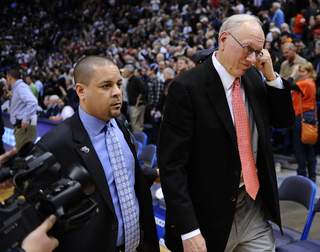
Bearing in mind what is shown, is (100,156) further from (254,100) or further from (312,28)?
(312,28)

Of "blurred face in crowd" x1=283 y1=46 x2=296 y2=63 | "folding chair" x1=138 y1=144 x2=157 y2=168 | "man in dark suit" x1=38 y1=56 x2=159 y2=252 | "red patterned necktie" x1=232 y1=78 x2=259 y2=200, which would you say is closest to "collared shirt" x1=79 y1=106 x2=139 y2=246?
"man in dark suit" x1=38 y1=56 x2=159 y2=252

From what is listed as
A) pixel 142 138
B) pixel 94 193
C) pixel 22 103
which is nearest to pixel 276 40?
pixel 142 138

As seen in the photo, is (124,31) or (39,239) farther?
(124,31)

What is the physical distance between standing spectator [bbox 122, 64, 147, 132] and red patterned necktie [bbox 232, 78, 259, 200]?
19.1 ft

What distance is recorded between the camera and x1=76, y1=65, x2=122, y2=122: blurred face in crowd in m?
1.66

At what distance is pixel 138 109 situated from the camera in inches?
297

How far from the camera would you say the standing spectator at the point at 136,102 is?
7531mm

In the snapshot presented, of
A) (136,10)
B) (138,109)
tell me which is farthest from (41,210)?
(136,10)

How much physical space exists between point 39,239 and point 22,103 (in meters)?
5.17

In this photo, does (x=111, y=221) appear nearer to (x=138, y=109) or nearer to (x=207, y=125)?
(x=207, y=125)

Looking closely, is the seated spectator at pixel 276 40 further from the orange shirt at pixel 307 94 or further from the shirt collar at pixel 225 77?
the shirt collar at pixel 225 77

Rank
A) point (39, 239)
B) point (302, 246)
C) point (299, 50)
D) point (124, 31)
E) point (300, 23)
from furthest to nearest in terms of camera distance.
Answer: point (124, 31), point (300, 23), point (299, 50), point (302, 246), point (39, 239)

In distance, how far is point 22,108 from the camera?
229 inches

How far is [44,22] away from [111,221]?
2415 cm
